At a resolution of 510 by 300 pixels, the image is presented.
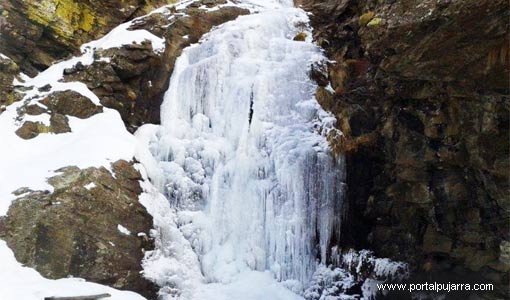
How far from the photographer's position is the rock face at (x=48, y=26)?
34.9ft

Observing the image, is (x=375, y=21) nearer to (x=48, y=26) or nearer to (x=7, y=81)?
(x=7, y=81)

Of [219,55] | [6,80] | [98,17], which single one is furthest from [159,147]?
[98,17]

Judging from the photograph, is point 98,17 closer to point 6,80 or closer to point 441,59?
point 6,80

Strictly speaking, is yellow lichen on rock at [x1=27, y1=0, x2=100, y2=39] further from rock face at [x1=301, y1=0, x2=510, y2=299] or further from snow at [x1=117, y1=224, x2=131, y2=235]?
rock face at [x1=301, y1=0, x2=510, y2=299]

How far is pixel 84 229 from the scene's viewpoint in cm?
761

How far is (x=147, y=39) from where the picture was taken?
1143 cm

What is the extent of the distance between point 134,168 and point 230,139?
2283mm

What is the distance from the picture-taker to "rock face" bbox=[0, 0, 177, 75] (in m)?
10.6

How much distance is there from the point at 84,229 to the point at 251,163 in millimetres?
3625

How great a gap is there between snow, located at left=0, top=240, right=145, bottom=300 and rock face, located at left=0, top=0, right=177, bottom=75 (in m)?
5.78

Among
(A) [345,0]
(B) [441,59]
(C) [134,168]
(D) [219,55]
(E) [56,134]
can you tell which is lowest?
(C) [134,168]

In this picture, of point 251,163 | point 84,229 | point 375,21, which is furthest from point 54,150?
point 375,21

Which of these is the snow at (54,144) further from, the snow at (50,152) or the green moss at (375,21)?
the green moss at (375,21)

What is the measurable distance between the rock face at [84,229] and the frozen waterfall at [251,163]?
1186 mm
